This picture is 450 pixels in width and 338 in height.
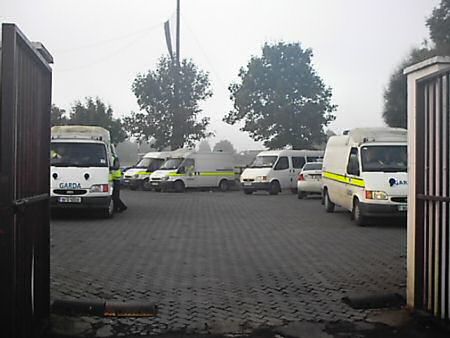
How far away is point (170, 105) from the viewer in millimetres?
44781

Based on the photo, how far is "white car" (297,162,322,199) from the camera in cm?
2530

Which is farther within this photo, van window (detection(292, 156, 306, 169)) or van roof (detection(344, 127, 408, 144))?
van window (detection(292, 156, 306, 169))

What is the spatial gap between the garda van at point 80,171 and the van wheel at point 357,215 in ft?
21.7

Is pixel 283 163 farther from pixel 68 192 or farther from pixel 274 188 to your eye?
pixel 68 192

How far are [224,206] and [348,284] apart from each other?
14681 mm

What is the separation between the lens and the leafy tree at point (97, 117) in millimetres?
46875

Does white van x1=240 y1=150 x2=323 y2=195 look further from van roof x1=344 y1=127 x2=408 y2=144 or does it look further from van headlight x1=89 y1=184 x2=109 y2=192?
van headlight x1=89 y1=184 x2=109 y2=192

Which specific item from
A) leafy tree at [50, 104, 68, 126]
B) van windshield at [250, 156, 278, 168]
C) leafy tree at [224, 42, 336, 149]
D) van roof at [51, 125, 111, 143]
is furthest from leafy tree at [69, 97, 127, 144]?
van roof at [51, 125, 111, 143]

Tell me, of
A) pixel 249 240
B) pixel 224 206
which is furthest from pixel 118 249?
pixel 224 206

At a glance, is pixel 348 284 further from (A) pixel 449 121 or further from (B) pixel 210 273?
(A) pixel 449 121

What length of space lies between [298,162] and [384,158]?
16.2 metres

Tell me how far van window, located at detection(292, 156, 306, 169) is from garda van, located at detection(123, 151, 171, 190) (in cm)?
829

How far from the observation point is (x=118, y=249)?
11.0 metres

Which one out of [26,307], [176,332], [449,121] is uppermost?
[449,121]
